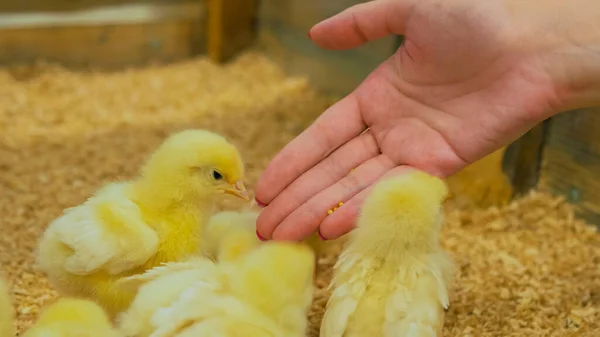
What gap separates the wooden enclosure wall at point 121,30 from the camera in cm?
342

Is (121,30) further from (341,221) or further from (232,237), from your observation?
(341,221)

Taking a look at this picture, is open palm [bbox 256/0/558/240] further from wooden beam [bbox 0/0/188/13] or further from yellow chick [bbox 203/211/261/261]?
wooden beam [bbox 0/0/188/13]

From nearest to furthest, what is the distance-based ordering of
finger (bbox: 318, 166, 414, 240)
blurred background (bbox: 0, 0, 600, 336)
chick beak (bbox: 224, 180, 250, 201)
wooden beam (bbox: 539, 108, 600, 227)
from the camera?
finger (bbox: 318, 166, 414, 240), chick beak (bbox: 224, 180, 250, 201), blurred background (bbox: 0, 0, 600, 336), wooden beam (bbox: 539, 108, 600, 227)

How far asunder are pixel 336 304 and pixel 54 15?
2551 mm

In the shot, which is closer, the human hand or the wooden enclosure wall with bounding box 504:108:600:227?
the human hand

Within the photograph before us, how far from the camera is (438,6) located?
1768 mm

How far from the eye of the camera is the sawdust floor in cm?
188

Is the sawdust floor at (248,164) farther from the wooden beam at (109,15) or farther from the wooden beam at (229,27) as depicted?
the wooden beam at (109,15)

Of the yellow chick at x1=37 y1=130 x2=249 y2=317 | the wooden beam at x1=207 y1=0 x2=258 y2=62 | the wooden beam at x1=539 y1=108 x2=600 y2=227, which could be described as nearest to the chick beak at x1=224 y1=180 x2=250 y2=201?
the yellow chick at x1=37 y1=130 x2=249 y2=317

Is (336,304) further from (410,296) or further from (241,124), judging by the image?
(241,124)

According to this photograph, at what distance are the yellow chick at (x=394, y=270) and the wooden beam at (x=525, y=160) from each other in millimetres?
1020

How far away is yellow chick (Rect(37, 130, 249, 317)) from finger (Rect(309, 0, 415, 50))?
17.0 inches

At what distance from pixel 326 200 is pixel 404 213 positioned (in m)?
0.24

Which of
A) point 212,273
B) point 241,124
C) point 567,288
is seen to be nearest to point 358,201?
point 212,273
